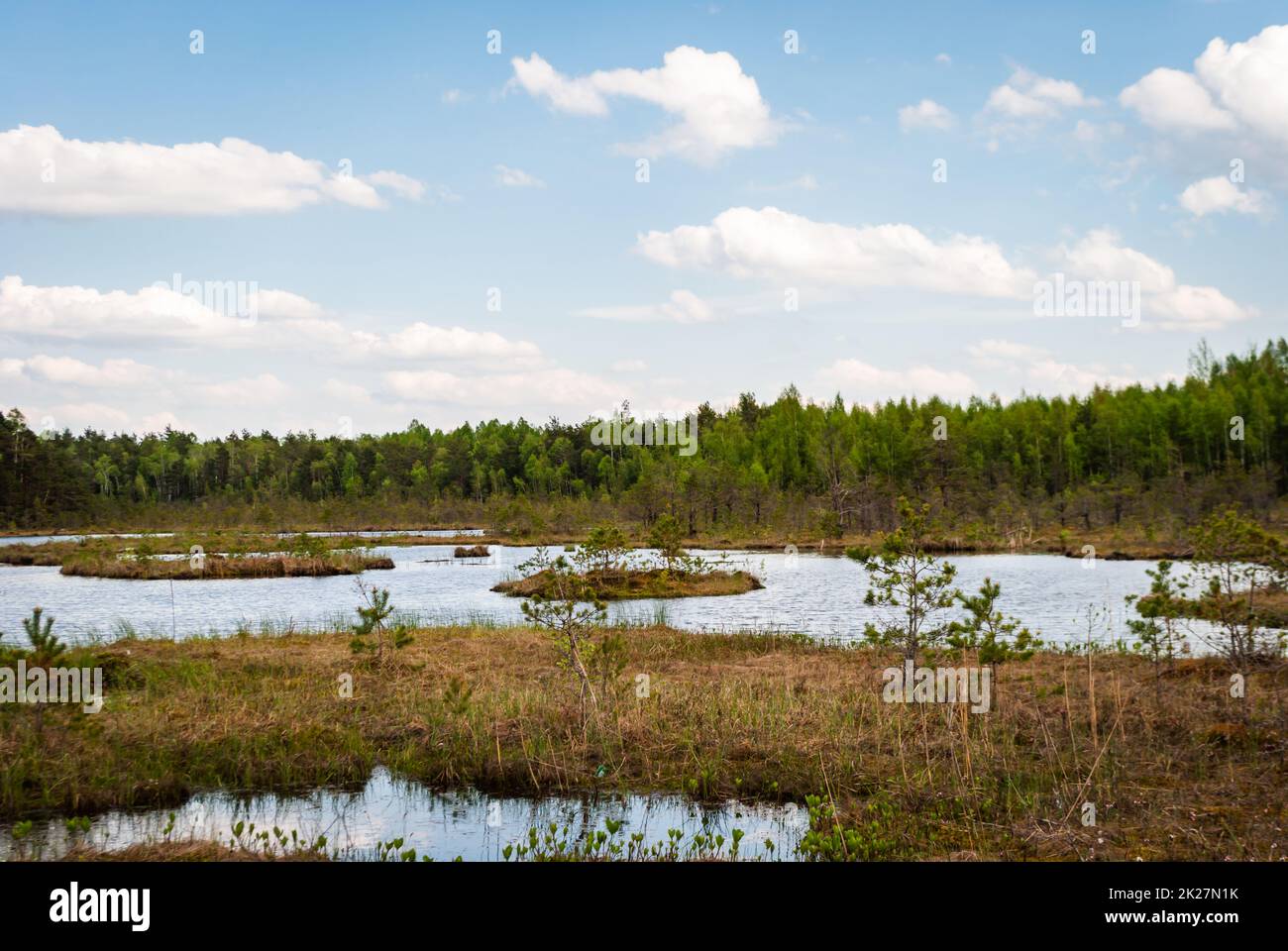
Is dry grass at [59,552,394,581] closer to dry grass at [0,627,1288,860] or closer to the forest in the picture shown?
the forest

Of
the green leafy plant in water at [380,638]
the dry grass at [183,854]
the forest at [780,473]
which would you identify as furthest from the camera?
the forest at [780,473]

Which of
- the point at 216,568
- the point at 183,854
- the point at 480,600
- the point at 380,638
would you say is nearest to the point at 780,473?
the point at 216,568

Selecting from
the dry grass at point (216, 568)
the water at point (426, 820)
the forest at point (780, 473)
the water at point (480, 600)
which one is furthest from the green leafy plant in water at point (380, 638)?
the forest at point (780, 473)

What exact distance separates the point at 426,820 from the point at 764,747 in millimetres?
4569

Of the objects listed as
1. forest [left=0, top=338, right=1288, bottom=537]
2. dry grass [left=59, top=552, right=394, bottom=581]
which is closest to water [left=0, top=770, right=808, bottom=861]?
dry grass [left=59, top=552, right=394, bottom=581]

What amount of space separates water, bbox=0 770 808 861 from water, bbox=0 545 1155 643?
14.1 metres

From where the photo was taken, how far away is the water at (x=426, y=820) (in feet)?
32.6

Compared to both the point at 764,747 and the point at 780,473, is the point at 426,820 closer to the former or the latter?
Answer: the point at 764,747

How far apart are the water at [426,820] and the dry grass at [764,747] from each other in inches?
16.6

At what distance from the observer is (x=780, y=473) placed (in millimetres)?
105750

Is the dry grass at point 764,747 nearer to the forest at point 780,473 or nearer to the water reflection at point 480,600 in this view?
the water reflection at point 480,600
